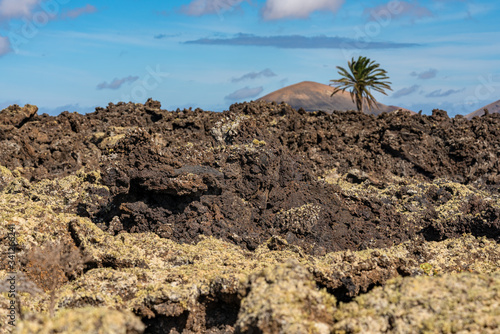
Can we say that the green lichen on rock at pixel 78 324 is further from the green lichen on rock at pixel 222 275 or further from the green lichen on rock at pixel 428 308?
the green lichen on rock at pixel 428 308

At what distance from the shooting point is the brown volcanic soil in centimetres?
1783

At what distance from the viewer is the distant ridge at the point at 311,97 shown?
1777 inches

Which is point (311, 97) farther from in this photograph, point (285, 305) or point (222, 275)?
point (285, 305)

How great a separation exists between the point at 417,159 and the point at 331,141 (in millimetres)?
4877

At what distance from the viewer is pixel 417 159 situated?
2745cm

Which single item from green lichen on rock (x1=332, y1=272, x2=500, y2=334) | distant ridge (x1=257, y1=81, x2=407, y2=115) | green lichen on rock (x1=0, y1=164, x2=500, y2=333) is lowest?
green lichen on rock (x1=0, y1=164, x2=500, y2=333)

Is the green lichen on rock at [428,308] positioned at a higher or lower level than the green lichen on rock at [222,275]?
higher

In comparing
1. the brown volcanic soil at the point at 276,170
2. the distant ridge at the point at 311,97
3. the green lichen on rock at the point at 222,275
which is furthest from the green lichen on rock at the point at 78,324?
the distant ridge at the point at 311,97

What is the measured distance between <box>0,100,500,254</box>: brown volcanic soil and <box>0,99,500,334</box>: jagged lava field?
0.26ft

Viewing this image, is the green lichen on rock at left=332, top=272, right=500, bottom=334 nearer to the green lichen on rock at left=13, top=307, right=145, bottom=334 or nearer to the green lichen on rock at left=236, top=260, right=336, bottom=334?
the green lichen on rock at left=236, top=260, right=336, bottom=334

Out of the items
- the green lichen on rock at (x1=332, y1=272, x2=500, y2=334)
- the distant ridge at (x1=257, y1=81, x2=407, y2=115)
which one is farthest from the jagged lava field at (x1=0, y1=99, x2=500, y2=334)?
the distant ridge at (x1=257, y1=81, x2=407, y2=115)

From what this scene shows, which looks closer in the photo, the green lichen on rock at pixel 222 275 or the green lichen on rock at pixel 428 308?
the green lichen on rock at pixel 428 308

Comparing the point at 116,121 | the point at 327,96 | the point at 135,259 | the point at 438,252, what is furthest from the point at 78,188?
the point at 327,96

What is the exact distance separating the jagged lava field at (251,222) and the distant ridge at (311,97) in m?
12.0
